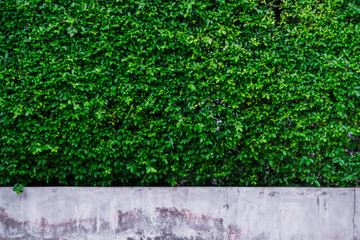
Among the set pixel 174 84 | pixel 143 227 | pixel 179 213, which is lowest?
pixel 143 227

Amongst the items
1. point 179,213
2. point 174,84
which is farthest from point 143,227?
→ point 174,84

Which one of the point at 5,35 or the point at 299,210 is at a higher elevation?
the point at 5,35

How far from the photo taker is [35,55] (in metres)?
3.90

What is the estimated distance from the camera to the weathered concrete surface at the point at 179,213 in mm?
4031

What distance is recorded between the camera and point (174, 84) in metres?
3.97

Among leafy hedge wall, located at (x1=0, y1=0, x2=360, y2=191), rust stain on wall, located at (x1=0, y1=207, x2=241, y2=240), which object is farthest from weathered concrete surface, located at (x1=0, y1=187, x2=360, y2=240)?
leafy hedge wall, located at (x1=0, y1=0, x2=360, y2=191)

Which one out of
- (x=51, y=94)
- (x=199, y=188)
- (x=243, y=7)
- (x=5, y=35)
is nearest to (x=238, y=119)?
(x=199, y=188)

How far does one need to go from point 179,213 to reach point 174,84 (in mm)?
1570

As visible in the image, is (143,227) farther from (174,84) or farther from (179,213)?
(174,84)

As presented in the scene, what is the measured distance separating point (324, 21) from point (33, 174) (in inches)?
158

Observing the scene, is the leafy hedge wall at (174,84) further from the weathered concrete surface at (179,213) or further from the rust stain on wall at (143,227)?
the rust stain on wall at (143,227)

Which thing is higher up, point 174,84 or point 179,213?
point 174,84

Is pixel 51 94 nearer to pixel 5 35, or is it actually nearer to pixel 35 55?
pixel 35 55

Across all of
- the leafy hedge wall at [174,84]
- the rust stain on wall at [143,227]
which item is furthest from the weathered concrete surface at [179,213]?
the leafy hedge wall at [174,84]
